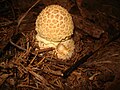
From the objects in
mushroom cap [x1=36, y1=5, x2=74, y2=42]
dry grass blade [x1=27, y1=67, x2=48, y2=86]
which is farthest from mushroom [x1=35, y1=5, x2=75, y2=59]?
dry grass blade [x1=27, y1=67, x2=48, y2=86]

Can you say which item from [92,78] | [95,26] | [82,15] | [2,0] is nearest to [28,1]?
[2,0]

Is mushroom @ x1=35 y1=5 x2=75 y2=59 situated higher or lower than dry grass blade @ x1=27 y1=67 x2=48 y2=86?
higher

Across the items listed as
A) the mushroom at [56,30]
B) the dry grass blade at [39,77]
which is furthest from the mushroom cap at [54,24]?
the dry grass blade at [39,77]

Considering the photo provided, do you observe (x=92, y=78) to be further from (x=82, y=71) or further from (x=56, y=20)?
(x=56, y=20)

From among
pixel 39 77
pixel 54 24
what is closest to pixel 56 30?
pixel 54 24

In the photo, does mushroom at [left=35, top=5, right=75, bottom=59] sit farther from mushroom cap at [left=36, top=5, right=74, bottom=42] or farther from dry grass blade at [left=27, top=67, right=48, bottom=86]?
dry grass blade at [left=27, top=67, right=48, bottom=86]

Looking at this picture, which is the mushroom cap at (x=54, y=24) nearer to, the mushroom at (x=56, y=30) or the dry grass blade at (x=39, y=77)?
the mushroom at (x=56, y=30)

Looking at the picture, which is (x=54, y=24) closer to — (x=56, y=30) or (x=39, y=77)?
(x=56, y=30)
